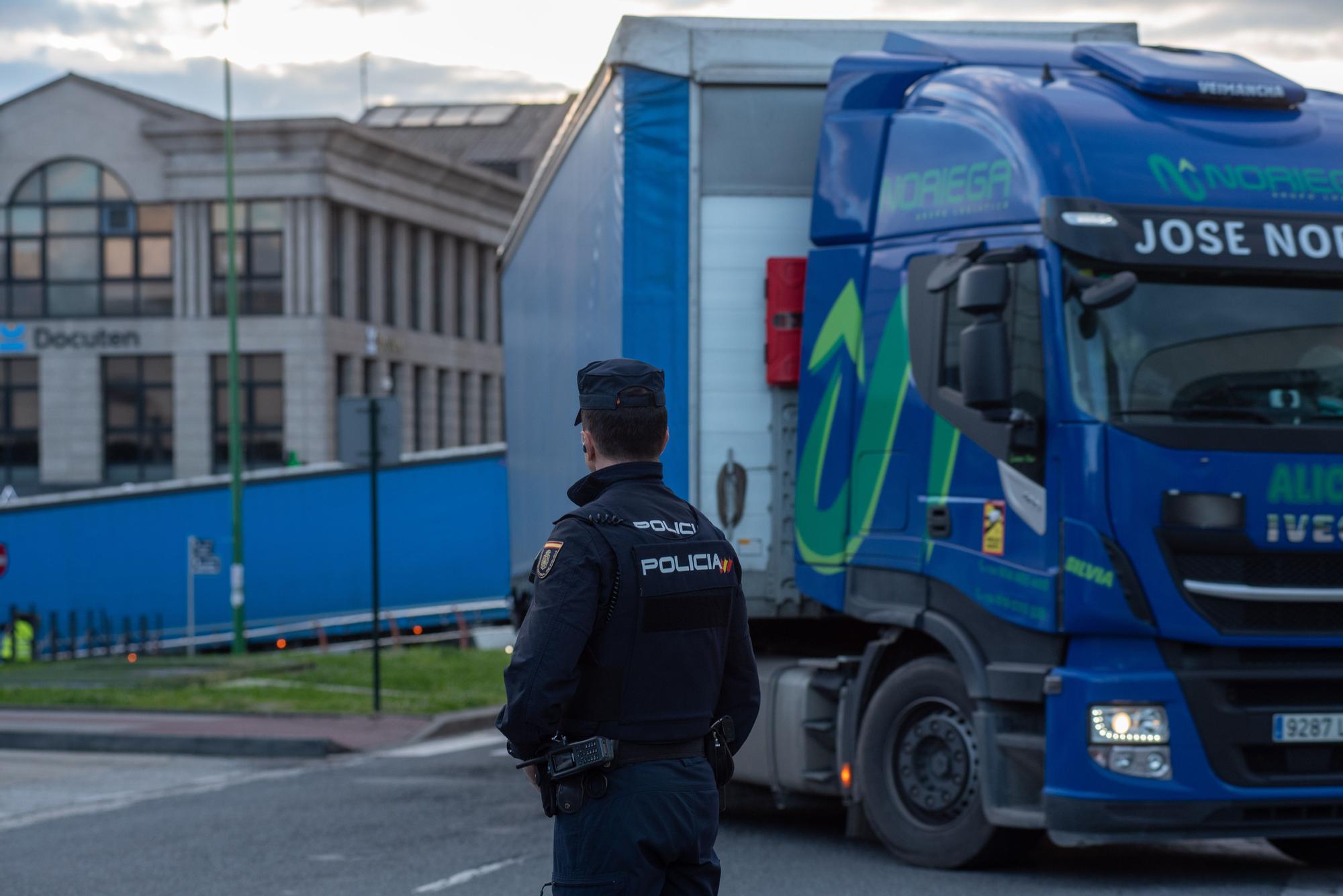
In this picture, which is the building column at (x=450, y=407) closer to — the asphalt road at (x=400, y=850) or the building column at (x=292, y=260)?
the building column at (x=292, y=260)

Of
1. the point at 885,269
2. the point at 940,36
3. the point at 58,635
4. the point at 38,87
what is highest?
the point at 38,87

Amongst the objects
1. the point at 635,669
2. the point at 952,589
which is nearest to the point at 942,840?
the point at 952,589

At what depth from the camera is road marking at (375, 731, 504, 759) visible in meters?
14.9

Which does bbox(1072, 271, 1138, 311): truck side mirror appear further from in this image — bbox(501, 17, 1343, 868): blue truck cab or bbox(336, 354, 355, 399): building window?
bbox(336, 354, 355, 399): building window

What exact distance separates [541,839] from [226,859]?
1.59m

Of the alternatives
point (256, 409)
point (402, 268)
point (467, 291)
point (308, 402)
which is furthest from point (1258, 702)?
point (467, 291)

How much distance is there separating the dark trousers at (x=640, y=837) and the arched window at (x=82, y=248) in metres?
56.2

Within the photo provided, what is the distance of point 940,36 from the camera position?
30.1 feet

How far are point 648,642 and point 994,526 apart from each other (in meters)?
3.88

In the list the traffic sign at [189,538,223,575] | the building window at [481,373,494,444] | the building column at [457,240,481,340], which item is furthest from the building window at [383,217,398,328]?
the traffic sign at [189,538,223,575]

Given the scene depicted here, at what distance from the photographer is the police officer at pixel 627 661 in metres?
4.06

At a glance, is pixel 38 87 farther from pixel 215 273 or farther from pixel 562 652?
pixel 562 652

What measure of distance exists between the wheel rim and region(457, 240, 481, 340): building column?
61268 millimetres

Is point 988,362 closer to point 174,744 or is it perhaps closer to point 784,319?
point 784,319
